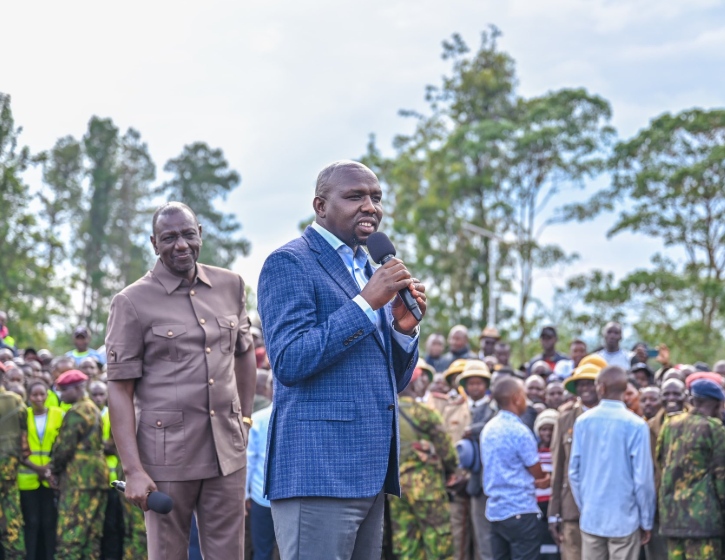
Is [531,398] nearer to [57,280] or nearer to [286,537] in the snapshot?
[286,537]

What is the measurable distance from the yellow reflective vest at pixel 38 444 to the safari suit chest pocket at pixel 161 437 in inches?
218

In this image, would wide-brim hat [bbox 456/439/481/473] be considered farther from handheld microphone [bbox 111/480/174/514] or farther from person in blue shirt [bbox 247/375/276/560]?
handheld microphone [bbox 111/480/174/514]

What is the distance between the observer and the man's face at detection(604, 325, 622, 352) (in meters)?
12.0

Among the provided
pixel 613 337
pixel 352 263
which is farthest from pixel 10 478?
pixel 613 337

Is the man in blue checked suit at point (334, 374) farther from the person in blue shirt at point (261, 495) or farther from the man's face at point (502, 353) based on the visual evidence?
the man's face at point (502, 353)

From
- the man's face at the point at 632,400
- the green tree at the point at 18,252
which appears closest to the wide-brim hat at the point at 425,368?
the man's face at the point at 632,400

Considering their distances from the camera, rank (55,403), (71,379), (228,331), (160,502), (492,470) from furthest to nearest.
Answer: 1. (55,403)
2. (71,379)
3. (492,470)
4. (228,331)
5. (160,502)

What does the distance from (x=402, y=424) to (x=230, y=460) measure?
3.94m

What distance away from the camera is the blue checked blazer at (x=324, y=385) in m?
3.04

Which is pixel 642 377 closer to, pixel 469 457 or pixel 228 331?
pixel 469 457

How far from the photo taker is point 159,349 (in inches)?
169

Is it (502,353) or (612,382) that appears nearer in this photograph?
(612,382)

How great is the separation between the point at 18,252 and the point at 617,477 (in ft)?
85.6

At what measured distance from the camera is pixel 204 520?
4.27 meters
